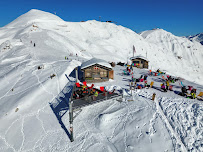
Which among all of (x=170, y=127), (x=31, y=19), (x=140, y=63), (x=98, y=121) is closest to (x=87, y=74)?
(x=98, y=121)

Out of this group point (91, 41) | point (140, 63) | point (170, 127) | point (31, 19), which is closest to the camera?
point (170, 127)

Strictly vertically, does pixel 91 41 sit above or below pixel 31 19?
below

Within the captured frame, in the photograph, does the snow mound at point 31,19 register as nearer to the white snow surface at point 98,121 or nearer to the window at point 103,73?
the white snow surface at point 98,121

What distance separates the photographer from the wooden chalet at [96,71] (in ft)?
58.7

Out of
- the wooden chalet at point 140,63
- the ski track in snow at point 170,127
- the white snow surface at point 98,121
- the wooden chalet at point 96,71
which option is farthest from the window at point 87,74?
the wooden chalet at point 140,63

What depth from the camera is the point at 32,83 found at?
17.0 m

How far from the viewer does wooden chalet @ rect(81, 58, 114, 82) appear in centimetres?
1791

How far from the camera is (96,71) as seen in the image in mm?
18266

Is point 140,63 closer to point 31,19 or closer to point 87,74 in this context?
point 87,74

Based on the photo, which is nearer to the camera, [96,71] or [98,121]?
[98,121]

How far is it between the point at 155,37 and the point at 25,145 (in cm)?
11652

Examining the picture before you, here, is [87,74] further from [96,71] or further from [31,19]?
[31,19]

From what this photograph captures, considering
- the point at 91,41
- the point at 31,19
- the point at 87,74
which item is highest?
the point at 31,19

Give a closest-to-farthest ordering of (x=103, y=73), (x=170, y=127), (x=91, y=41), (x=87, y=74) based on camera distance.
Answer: (x=170, y=127) → (x=87, y=74) → (x=103, y=73) → (x=91, y=41)
